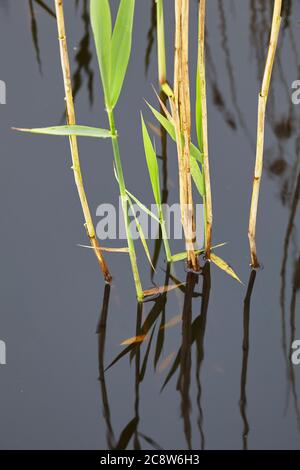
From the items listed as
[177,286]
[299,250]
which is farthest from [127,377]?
[299,250]

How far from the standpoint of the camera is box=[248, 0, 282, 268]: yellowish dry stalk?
110 centimetres

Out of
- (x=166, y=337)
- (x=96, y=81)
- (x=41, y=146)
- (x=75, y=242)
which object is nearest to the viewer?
(x=166, y=337)

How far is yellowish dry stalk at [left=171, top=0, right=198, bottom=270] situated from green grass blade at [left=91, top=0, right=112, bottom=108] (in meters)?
0.10

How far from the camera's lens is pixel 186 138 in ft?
4.03

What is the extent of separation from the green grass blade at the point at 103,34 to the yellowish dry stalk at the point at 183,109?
10 cm

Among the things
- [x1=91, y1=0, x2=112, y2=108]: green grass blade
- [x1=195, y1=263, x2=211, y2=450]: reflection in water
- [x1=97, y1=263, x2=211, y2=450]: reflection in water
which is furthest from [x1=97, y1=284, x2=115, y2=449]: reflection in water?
[x1=91, y1=0, x2=112, y2=108]: green grass blade

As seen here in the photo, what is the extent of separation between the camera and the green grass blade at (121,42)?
1.10 m

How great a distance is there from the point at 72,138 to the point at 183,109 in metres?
0.18

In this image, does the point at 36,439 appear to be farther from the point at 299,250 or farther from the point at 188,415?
the point at 299,250

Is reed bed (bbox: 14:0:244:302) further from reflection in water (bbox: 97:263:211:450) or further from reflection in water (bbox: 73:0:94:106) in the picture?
reflection in water (bbox: 73:0:94:106)

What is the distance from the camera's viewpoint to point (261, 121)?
1.23 meters

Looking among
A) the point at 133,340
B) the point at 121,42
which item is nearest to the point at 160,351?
the point at 133,340

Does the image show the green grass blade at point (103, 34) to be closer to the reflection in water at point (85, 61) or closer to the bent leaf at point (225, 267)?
the bent leaf at point (225, 267)

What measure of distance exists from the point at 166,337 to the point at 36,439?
0.30m
